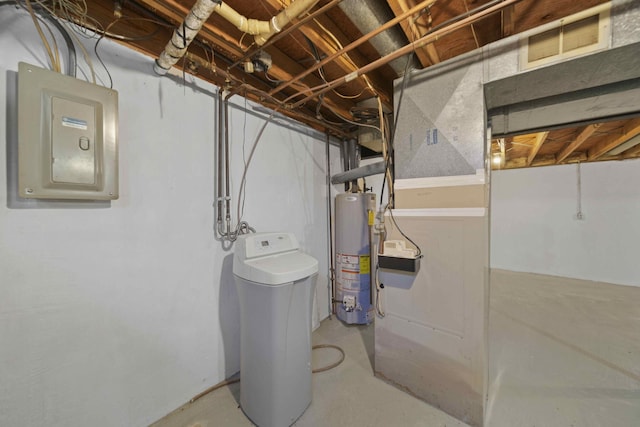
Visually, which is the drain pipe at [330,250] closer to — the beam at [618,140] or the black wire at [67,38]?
the black wire at [67,38]

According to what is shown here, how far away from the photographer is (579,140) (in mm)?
2910

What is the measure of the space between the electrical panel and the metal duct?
3.90 feet

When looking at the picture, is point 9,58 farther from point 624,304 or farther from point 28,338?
point 624,304

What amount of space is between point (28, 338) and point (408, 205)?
6.38 feet

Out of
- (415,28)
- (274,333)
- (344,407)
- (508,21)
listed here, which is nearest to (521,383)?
(344,407)

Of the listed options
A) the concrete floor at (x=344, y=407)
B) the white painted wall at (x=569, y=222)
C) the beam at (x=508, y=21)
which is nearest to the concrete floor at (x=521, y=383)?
the concrete floor at (x=344, y=407)

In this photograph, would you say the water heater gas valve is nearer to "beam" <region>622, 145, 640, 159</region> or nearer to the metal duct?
the metal duct

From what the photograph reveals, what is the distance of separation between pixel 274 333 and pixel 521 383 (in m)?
1.75

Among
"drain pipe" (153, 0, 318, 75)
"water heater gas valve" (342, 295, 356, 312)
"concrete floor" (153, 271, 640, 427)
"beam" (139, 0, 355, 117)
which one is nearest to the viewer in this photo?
"drain pipe" (153, 0, 318, 75)

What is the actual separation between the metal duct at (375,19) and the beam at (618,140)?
10.8ft

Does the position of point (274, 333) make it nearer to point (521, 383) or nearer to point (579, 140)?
point (521, 383)

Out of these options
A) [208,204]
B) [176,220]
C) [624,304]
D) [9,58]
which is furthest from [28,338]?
[624,304]

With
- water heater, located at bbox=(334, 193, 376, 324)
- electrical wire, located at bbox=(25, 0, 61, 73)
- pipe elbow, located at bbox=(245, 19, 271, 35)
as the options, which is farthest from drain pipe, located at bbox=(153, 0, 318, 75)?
water heater, located at bbox=(334, 193, 376, 324)

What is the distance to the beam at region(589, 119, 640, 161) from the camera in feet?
8.41
